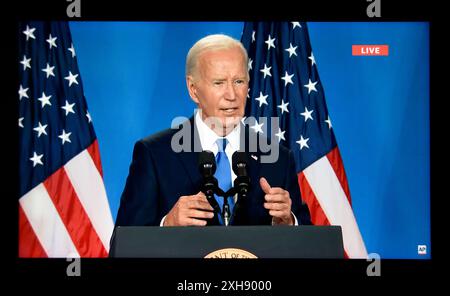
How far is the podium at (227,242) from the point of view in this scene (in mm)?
2834

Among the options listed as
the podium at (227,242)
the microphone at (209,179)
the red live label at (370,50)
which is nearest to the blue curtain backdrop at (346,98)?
the red live label at (370,50)

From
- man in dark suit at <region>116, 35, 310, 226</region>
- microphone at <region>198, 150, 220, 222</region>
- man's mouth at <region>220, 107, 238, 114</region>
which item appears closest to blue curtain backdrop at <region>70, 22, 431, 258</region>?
man in dark suit at <region>116, 35, 310, 226</region>

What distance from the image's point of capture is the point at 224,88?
395 cm

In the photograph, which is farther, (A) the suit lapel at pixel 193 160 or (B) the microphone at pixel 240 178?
(A) the suit lapel at pixel 193 160

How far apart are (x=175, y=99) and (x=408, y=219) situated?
62.2 inches

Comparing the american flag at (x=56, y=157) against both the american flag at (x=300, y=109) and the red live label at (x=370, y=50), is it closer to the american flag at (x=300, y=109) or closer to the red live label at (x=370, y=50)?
the american flag at (x=300, y=109)

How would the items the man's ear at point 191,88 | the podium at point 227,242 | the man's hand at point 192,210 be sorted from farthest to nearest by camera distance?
the man's ear at point 191,88
the man's hand at point 192,210
the podium at point 227,242

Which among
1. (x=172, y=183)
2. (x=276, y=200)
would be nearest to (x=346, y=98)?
(x=172, y=183)

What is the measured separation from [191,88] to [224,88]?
323 mm

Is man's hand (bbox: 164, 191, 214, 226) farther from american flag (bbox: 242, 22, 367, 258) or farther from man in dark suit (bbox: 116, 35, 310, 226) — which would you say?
american flag (bbox: 242, 22, 367, 258)

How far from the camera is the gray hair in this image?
159 inches

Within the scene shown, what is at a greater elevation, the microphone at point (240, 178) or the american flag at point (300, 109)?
the american flag at point (300, 109)

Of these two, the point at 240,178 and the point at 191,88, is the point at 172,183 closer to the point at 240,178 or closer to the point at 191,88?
the point at 191,88

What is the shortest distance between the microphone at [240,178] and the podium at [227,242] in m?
0.12
